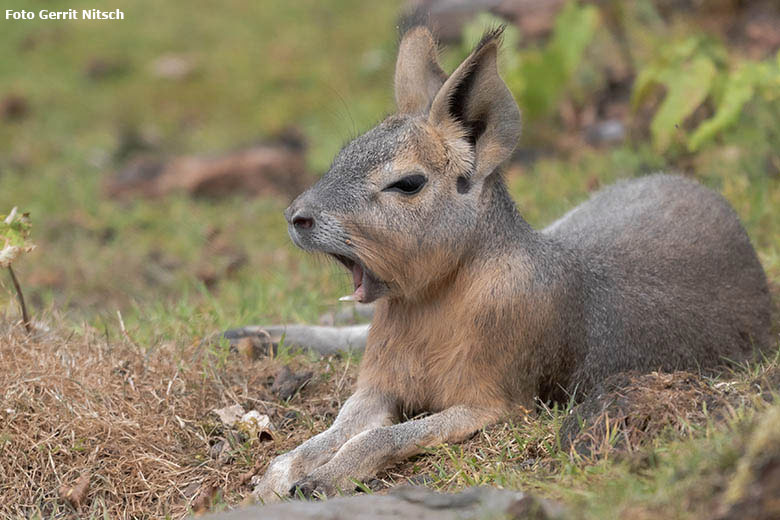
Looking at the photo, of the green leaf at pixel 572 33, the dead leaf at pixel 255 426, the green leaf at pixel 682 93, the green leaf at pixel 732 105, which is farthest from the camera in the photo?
the green leaf at pixel 572 33

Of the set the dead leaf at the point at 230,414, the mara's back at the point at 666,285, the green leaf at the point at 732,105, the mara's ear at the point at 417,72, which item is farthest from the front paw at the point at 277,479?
the green leaf at the point at 732,105

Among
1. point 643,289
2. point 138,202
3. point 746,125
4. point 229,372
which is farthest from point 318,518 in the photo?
point 138,202

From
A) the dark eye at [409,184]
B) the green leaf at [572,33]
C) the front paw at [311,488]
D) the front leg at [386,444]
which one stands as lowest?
the front paw at [311,488]

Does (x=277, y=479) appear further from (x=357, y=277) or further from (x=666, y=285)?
(x=666, y=285)

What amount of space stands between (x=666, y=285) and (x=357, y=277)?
4.69ft

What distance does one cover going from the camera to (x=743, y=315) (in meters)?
4.58

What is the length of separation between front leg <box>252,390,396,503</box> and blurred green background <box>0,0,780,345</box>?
506mm

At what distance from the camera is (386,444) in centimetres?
370

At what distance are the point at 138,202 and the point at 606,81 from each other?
402cm

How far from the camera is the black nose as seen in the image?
144 inches

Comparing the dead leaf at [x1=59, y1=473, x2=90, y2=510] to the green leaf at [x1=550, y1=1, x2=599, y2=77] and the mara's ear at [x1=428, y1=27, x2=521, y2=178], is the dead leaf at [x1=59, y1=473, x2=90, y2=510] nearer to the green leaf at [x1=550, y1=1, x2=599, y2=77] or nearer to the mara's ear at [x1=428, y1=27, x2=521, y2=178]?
the mara's ear at [x1=428, y1=27, x2=521, y2=178]

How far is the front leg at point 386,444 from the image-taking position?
3.60 meters

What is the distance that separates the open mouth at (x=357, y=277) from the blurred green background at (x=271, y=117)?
1.07ft

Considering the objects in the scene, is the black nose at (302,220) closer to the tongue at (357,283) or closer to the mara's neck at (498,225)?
the tongue at (357,283)
